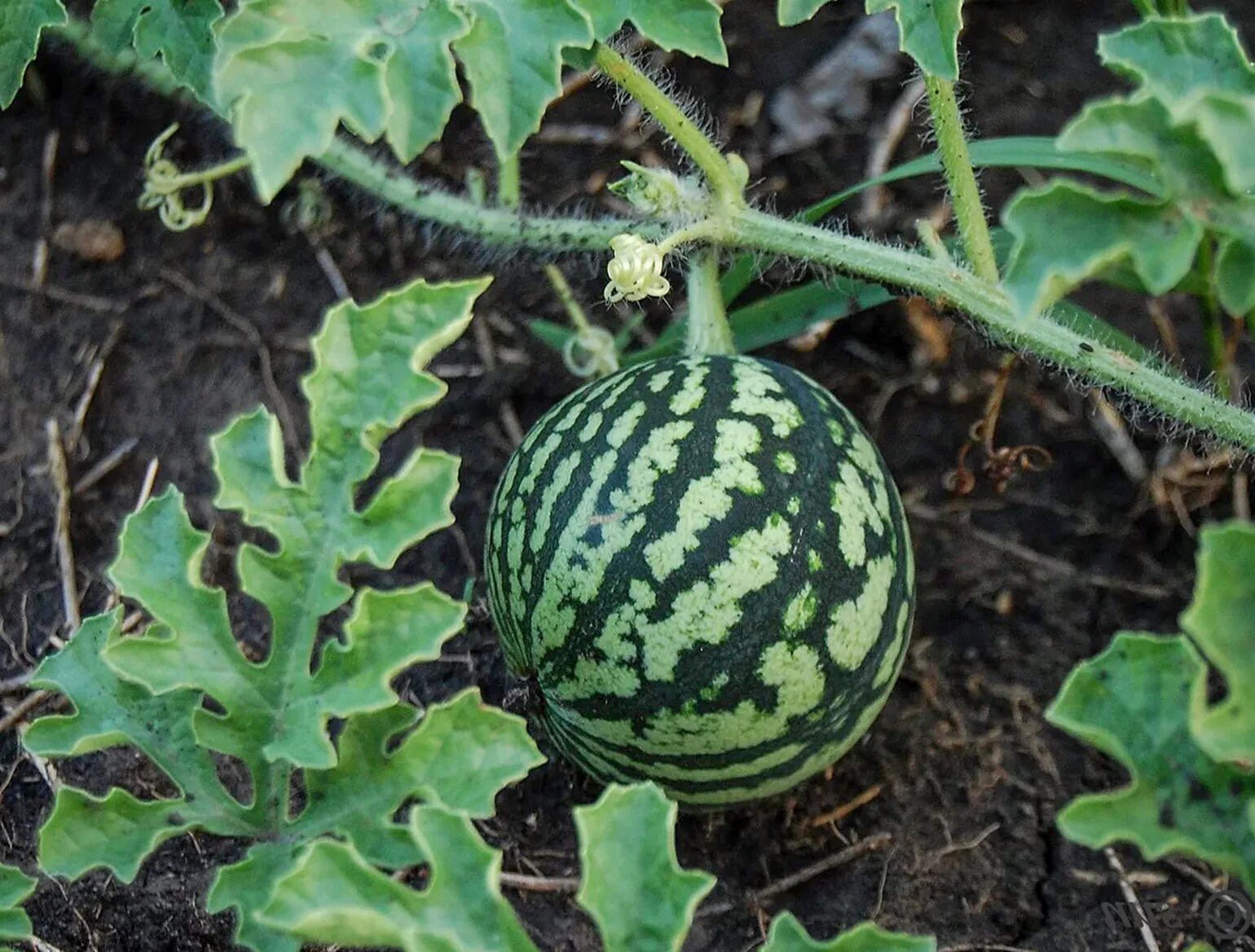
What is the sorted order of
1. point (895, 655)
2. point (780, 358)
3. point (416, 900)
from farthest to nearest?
point (780, 358), point (895, 655), point (416, 900)

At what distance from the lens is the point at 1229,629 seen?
1.63m

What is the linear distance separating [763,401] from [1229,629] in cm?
98

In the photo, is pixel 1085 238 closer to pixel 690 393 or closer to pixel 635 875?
pixel 690 393

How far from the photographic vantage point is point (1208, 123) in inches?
66.6

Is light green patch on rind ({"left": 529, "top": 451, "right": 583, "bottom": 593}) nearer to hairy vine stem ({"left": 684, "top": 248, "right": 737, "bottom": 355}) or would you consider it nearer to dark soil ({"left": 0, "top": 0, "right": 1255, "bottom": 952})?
hairy vine stem ({"left": 684, "top": 248, "right": 737, "bottom": 355})

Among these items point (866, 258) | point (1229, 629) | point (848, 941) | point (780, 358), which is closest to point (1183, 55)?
point (866, 258)

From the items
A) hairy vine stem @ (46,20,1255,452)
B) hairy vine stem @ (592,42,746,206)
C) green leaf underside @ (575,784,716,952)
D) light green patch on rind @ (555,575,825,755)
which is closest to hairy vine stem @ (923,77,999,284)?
hairy vine stem @ (46,20,1255,452)

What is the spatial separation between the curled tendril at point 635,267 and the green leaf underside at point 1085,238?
74 centimetres

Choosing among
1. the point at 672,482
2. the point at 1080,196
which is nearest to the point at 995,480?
the point at 672,482

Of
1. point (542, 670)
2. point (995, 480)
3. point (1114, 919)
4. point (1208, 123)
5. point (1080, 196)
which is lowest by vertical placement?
point (1114, 919)

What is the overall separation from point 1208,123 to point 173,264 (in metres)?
2.53

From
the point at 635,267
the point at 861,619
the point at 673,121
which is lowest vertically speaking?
the point at 861,619

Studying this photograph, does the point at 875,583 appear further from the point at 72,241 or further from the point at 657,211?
the point at 72,241

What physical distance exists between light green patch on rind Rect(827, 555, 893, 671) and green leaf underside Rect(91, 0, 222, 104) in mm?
1559
